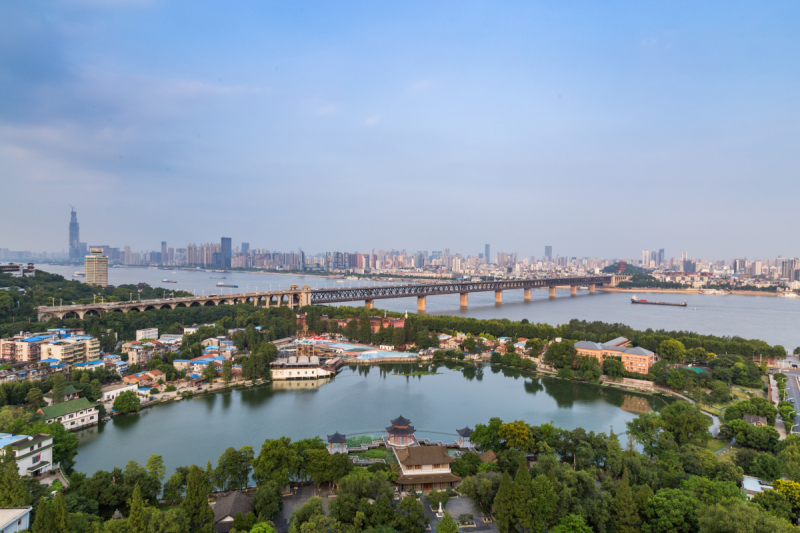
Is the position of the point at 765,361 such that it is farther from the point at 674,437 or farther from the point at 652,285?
the point at 652,285

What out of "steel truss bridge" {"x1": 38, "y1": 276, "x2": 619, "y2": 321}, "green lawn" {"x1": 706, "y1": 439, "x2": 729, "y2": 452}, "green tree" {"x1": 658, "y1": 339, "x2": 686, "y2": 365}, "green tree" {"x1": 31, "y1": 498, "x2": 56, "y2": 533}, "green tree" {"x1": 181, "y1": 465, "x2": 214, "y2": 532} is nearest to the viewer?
"green tree" {"x1": 31, "y1": 498, "x2": 56, "y2": 533}

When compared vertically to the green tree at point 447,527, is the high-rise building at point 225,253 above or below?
above

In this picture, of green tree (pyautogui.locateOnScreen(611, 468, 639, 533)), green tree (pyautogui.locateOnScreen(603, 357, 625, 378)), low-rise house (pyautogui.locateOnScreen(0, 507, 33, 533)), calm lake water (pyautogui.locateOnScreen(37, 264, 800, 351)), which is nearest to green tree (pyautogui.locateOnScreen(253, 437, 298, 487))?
low-rise house (pyautogui.locateOnScreen(0, 507, 33, 533))

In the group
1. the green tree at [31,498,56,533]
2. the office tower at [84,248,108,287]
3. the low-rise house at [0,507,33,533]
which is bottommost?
the low-rise house at [0,507,33,533]

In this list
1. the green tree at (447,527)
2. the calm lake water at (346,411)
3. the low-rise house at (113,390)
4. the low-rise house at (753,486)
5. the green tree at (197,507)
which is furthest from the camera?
the low-rise house at (113,390)

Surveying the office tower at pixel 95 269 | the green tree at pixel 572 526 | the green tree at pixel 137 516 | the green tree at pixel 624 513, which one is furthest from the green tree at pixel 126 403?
the office tower at pixel 95 269

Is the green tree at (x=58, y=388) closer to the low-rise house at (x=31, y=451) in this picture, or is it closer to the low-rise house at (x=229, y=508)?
the low-rise house at (x=31, y=451)

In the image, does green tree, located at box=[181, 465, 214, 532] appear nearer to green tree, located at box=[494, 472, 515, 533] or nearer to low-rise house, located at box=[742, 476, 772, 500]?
green tree, located at box=[494, 472, 515, 533]

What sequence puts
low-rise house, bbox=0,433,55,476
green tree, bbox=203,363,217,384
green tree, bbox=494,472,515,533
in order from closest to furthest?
1. green tree, bbox=494,472,515,533
2. low-rise house, bbox=0,433,55,476
3. green tree, bbox=203,363,217,384
